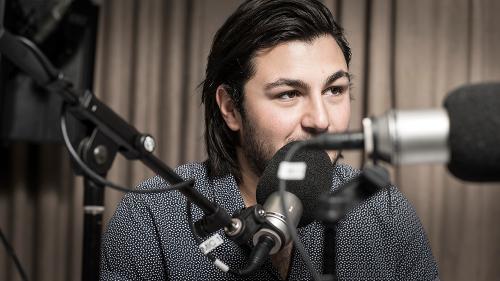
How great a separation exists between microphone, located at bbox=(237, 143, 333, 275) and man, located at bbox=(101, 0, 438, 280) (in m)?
0.21

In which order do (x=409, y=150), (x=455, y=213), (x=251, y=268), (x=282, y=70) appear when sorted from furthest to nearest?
(x=455, y=213) → (x=282, y=70) → (x=251, y=268) → (x=409, y=150)

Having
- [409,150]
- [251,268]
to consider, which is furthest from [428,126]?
[251,268]

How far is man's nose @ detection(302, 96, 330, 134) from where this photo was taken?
124cm

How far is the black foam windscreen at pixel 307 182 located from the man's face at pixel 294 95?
0.63 ft

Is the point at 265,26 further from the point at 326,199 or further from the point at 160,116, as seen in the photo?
the point at 160,116

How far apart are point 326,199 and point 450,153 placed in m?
Answer: 0.13

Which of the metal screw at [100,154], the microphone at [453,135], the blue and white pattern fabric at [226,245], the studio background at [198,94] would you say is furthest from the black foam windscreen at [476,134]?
the studio background at [198,94]

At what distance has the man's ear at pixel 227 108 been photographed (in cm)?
154

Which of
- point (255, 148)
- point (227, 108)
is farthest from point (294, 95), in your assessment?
point (227, 108)

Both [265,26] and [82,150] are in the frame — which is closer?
[82,150]

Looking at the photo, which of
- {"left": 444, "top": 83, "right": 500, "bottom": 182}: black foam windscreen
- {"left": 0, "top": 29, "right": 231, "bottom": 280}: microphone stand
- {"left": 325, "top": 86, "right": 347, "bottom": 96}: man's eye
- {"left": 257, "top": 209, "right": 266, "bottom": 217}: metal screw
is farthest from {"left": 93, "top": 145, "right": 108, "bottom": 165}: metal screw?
{"left": 325, "top": 86, "right": 347, "bottom": 96}: man's eye

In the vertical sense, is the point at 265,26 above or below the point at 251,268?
above

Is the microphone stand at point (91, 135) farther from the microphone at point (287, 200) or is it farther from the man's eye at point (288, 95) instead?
the man's eye at point (288, 95)

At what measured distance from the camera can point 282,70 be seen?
4.41 feet
